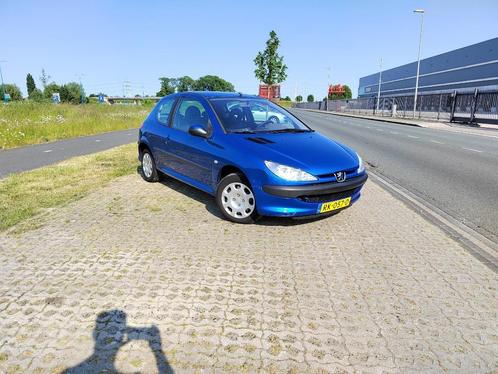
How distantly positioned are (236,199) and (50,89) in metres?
93.5

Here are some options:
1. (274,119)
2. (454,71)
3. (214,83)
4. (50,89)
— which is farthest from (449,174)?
(214,83)

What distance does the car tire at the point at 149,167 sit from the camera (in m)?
6.80

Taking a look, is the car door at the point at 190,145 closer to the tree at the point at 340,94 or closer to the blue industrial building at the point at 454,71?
the blue industrial building at the point at 454,71

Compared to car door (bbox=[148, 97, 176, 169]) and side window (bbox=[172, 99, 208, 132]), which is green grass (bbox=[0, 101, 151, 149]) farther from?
side window (bbox=[172, 99, 208, 132])

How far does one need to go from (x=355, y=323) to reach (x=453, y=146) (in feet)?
44.8

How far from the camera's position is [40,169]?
27.2ft

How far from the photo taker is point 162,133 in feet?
20.3

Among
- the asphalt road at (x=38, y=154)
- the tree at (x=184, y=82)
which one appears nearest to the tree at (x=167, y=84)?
the tree at (x=184, y=82)

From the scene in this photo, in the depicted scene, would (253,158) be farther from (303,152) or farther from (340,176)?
(340,176)

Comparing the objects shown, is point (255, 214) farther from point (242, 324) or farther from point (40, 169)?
point (40, 169)

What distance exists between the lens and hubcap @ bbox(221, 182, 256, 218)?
463 centimetres

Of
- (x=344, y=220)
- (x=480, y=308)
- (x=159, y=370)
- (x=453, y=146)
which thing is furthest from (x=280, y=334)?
(x=453, y=146)

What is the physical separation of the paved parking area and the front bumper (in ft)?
0.97

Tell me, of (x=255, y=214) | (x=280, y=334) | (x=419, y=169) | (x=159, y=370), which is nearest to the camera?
(x=159, y=370)
